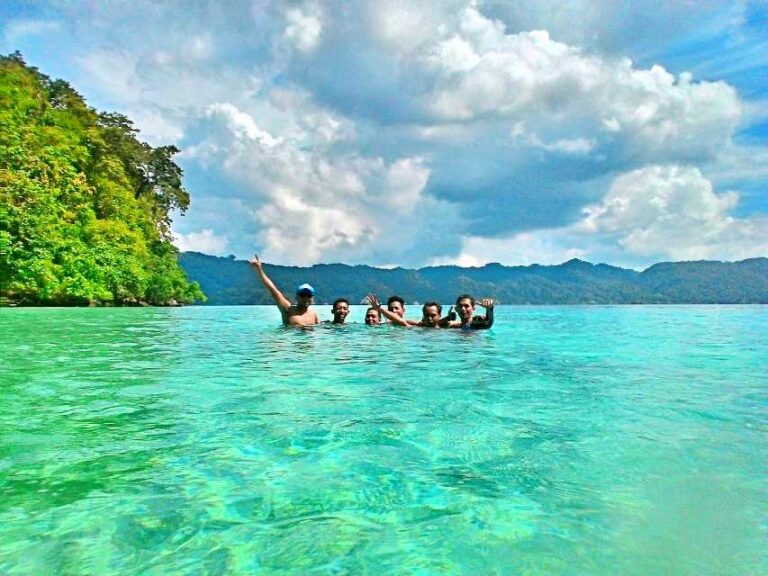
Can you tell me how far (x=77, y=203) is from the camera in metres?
40.8

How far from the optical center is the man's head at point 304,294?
14.6 m

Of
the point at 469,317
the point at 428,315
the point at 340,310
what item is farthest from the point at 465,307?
the point at 340,310

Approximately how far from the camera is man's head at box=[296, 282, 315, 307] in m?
14.6

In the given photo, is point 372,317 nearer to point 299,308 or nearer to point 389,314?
point 389,314

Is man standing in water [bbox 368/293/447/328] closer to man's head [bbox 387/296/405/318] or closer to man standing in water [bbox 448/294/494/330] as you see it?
man's head [bbox 387/296/405/318]

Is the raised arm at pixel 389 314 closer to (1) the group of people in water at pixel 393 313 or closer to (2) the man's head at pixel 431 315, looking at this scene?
(1) the group of people in water at pixel 393 313

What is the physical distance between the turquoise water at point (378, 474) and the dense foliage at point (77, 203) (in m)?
31.4

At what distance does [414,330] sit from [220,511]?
44.3 ft

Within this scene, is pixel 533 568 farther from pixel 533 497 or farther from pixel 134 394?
pixel 134 394

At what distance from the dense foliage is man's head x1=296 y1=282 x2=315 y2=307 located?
25.3 metres

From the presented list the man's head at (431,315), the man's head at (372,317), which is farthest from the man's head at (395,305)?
the man's head at (431,315)

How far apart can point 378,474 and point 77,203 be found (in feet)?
149

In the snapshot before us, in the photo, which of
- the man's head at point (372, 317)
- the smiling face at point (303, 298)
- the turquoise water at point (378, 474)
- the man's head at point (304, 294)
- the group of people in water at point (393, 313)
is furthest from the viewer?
the man's head at point (372, 317)

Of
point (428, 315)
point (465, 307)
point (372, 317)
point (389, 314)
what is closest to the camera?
point (465, 307)
